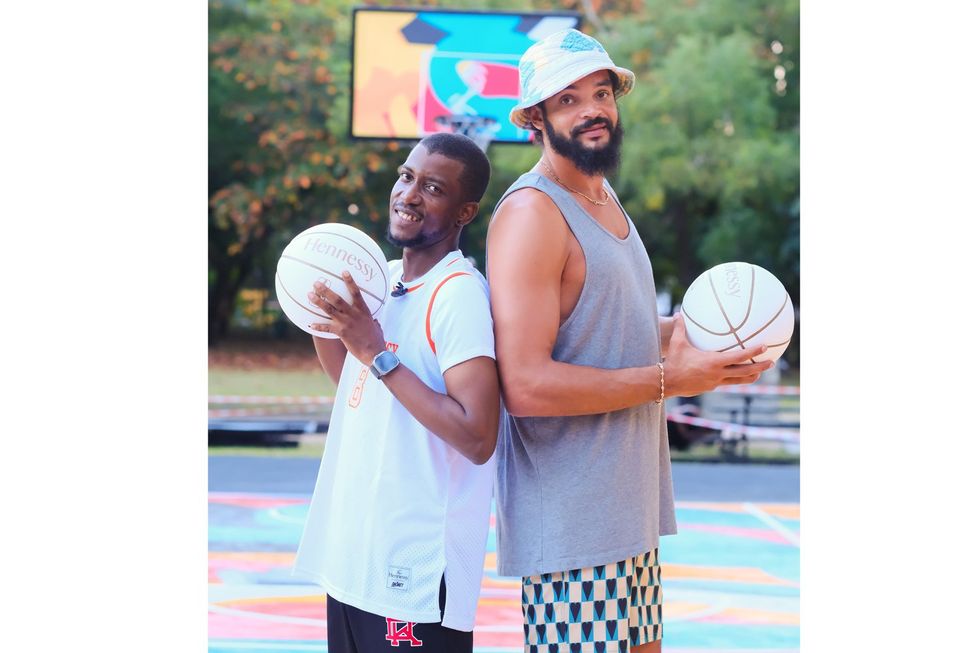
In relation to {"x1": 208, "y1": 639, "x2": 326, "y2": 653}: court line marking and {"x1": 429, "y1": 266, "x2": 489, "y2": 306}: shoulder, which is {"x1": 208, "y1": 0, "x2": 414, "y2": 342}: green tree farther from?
{"x1": 429, "y1": 266, "x2": 489, "y2": 306}: shoulder

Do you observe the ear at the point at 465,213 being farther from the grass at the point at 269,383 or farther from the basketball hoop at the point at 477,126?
the grass at the point at 269,383

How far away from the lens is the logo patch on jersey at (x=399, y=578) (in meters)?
2.54

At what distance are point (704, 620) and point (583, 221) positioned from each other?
401 cm

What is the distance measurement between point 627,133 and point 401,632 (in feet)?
52.9

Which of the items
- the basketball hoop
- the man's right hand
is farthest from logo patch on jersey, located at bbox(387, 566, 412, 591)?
the basketball hoop

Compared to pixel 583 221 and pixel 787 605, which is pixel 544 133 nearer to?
pixel 583 221

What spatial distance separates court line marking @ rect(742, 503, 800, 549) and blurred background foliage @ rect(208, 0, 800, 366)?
6.57m

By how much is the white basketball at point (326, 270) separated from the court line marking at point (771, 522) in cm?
624

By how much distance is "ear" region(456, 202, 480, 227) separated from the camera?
2.73 metres

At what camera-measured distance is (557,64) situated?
269 cm

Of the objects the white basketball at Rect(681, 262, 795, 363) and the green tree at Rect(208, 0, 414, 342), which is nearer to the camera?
the white basketball at Rect(681, 262, 795, 363)

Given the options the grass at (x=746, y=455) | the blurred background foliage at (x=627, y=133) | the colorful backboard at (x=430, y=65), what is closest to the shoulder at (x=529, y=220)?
the colorful backboard at (x=430, y=65)
